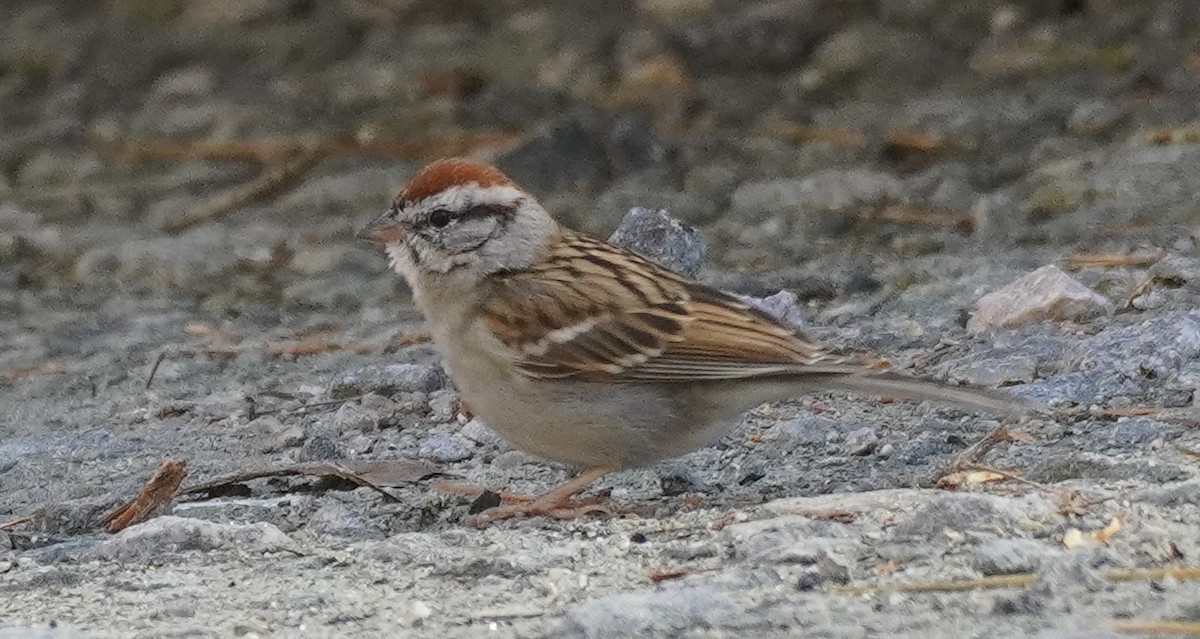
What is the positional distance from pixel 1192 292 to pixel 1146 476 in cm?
160

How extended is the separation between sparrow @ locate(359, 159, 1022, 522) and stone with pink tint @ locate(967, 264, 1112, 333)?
0.94 meters

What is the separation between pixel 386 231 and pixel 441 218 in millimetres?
165

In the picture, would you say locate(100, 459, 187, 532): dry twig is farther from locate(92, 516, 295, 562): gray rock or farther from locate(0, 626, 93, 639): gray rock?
locate(0, 626, 93, 639): gray rock

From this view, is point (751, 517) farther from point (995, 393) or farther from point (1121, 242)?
point (1121, 242)

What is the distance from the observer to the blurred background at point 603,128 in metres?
6.86

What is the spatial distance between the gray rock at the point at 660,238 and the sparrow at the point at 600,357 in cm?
60

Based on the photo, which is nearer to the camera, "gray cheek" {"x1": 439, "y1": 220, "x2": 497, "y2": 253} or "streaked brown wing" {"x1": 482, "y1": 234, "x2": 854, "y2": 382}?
"streaked brown wing" {"x1": 482, "y1": 234, "x2": 854, "y2": 382}

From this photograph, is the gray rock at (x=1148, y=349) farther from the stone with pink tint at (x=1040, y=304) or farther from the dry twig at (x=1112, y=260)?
the dry twig at (x=1112, y=260)

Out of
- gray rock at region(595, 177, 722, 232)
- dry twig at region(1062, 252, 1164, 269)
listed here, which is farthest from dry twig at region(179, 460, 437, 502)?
gray rock at region(595, 177, 722, 232)

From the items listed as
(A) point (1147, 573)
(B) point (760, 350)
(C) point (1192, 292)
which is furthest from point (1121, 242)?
(A) point (1147, 573)

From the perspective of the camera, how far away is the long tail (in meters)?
3.96

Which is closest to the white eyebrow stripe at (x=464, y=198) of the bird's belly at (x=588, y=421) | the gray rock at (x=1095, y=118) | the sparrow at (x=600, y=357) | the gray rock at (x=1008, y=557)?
the sparrow at (x=600, y=357)

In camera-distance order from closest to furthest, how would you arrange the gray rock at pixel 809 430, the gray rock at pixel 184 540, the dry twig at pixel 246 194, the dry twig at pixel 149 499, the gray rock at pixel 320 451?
the gray rock at pixel 184 540
the dry twig at pixel 149 499
the gray rock at pixel 809 430
the gray rock at pixel 320 451
the dry twig at pixel 246 194

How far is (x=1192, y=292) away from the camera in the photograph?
5230 millimetres
